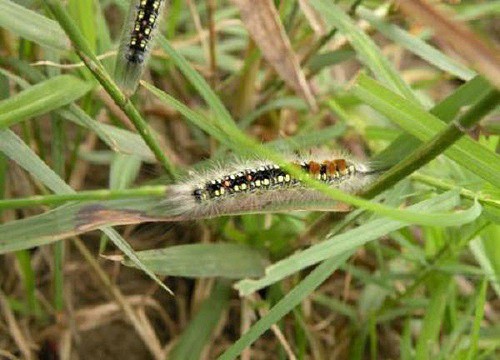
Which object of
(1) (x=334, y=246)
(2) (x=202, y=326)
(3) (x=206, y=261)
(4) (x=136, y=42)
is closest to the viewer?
(1) (x=334, y=246)

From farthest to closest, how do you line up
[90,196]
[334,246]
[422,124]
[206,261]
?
[206,261] < [422,124] < [334,246] < [90,196]

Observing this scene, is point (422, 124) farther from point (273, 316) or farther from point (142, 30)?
point (142, 30)

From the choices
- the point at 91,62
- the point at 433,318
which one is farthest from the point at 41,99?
the point at 433,318

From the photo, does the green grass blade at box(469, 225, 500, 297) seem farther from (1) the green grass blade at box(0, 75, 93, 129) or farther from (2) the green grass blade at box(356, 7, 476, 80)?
(1) the green grass blade at box(0, 75, 93, 129)

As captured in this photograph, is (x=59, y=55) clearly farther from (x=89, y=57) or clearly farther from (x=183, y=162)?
(x=183, y=162)

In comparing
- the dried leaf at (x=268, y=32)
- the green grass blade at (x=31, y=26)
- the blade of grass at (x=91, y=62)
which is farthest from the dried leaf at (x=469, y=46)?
the green grass blade at (x=31, y=26)

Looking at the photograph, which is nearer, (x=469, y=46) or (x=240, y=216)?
(x=469, y=46)

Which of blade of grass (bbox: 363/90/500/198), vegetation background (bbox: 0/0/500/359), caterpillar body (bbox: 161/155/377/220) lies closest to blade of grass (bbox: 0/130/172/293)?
vegetation background (bbox: 0/0/500/359)
